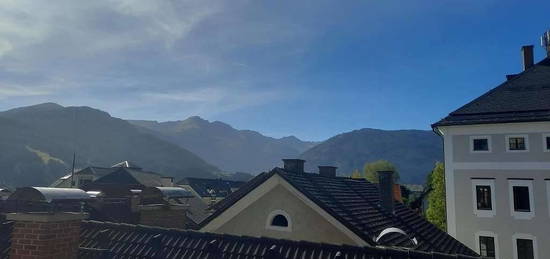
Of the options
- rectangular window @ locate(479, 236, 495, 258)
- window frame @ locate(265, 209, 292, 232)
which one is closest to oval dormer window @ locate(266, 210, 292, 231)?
window frame @ locate(265, 209, 292, 232)

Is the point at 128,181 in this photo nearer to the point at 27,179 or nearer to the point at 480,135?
the point at 480,135

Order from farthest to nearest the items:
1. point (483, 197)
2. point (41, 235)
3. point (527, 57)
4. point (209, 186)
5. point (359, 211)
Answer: point (209, 186) → point (527, 57) → point (483, 197) → point (359, 211) → point (41, 235)

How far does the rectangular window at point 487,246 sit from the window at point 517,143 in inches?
233

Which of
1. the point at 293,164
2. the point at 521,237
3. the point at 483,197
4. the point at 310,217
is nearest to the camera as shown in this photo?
the point at 310,217

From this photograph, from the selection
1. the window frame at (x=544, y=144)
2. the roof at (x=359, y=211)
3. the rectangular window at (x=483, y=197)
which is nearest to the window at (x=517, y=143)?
the window frame at (x=544, y=144)

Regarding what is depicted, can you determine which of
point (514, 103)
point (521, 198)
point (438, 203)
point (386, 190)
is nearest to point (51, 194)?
point (386, 190)

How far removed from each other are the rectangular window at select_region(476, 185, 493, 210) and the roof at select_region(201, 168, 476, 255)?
9052mm

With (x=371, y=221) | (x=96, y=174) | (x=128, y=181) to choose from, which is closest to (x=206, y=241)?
(x=371, y=221)

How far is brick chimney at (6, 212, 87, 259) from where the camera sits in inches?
263

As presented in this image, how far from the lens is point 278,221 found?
13172 mm

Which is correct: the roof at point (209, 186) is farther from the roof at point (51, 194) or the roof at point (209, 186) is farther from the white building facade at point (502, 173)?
the roof at point (51, 194)

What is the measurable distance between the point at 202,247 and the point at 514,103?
25.2 m

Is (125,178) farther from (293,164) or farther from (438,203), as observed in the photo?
(438,203)

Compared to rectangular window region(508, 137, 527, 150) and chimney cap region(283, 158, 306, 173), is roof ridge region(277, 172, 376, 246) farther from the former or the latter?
rectangular window region(508, 137, 527, 150)
